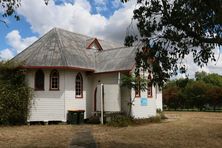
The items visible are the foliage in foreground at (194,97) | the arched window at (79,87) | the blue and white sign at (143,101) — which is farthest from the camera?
the foliage in foreground at (194,97)

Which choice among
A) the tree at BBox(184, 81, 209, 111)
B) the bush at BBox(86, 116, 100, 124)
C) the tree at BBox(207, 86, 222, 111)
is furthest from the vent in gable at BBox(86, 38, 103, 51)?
the tree at BBox(184, 81, 209, 111)

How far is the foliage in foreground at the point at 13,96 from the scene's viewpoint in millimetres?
28391

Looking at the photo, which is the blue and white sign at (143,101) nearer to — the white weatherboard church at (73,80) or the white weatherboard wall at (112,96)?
the white weatherboard church at (73,80)

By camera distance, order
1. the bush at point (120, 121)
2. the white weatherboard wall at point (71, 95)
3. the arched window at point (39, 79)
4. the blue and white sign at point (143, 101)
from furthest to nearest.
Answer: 1. the blue and white sign at point (143, 101)
2. the white weatherboard wall at point (71, 95)
3. the arched window at point (39, 79)
4. the bush at point (120, 121)

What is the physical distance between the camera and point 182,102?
6288 cm

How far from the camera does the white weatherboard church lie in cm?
3014

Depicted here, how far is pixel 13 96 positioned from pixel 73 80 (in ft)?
16.8

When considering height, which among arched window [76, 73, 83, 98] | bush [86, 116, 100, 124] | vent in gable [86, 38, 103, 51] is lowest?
bush [86, 116, 100, 124]

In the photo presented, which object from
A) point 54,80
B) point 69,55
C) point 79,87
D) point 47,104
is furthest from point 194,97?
point 47,104

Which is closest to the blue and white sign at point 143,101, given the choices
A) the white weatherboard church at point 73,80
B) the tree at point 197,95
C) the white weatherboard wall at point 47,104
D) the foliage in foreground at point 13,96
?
the white weatherboard church at point 73,80

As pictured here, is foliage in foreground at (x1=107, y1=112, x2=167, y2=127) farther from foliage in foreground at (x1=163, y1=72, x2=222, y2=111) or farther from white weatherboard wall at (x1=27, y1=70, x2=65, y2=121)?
foliage in foreground at (x1=163, y1=72, x2=222, y2=111)

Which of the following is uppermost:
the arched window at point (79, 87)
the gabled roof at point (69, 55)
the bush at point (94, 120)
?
the gabled roof at point (69, 55)

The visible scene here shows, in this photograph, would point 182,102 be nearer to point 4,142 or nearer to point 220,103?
point 220,103

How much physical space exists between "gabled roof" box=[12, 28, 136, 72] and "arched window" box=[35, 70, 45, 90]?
94 cm
